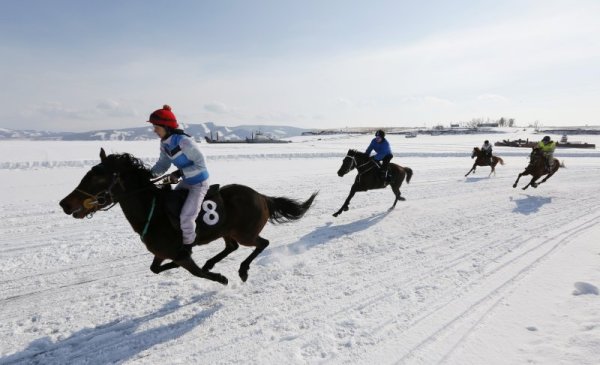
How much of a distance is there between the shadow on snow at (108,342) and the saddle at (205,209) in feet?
3.68

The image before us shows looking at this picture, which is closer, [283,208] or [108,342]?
[108,342]

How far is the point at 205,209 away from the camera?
175 inches

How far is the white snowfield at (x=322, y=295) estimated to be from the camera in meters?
3.24

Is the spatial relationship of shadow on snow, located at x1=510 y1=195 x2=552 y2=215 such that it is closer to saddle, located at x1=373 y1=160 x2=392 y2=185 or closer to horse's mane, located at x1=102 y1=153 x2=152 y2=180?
saddle, located at x1=373 y1=160 x2=392 y2=185

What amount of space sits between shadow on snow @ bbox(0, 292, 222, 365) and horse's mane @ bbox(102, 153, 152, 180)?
69.2 inches

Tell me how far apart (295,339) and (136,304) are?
219cm

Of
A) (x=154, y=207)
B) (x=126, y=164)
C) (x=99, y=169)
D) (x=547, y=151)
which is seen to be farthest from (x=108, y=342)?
(x=547, y=151)

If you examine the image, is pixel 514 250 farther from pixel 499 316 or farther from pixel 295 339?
pixel 295 339

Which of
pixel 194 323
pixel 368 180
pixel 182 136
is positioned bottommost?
pixel 194 323

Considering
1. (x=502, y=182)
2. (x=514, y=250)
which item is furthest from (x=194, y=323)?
(x=502, y=182)

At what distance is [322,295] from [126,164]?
3.04m

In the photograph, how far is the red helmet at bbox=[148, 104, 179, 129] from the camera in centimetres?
400

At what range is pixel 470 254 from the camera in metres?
5.80

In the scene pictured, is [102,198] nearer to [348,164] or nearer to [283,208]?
[283,208]
